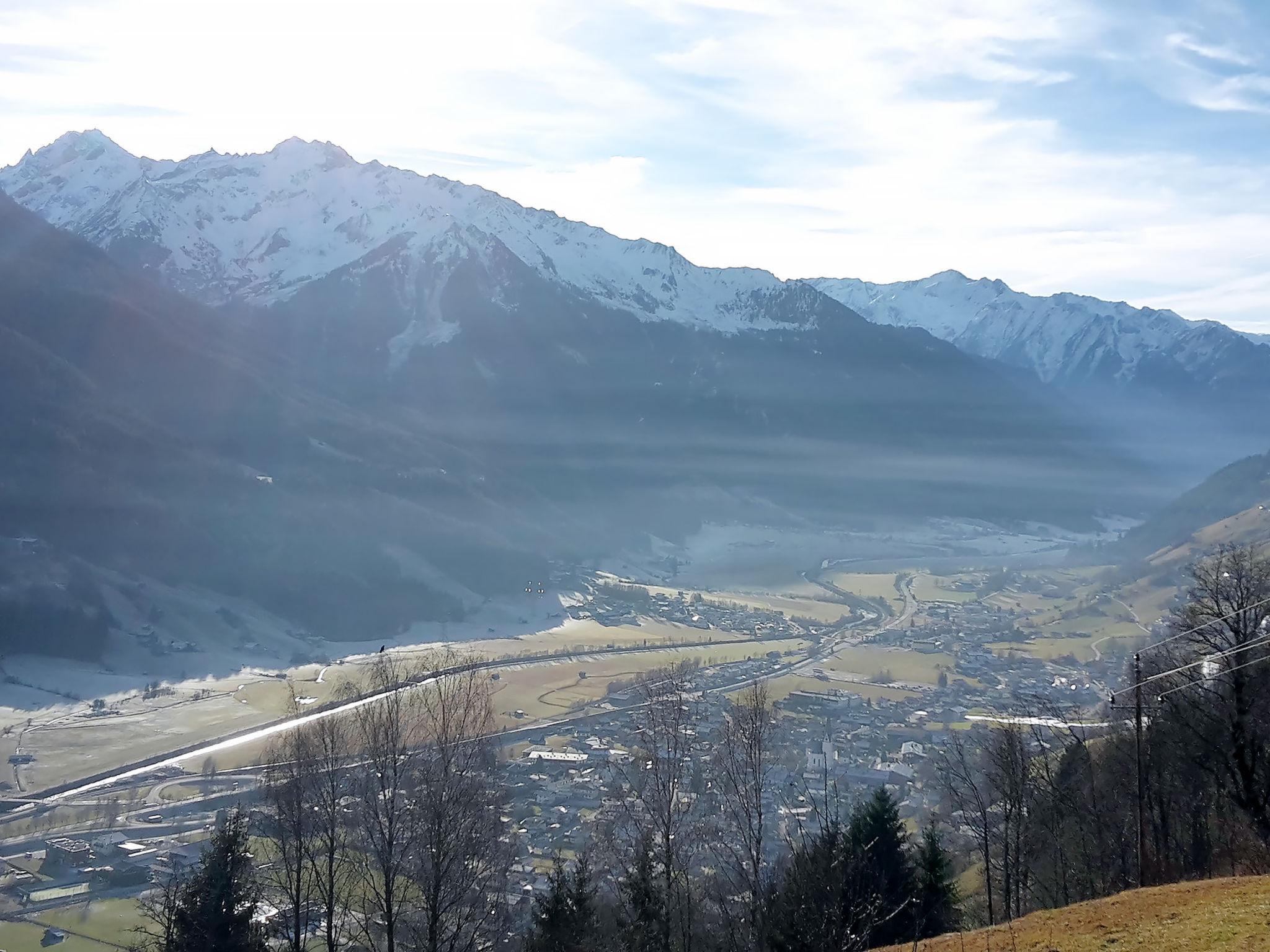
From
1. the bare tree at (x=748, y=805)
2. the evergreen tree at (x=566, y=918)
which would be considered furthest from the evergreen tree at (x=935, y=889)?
the evergreen tree at (x=566, y=918)

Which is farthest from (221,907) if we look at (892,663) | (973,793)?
(892,663)

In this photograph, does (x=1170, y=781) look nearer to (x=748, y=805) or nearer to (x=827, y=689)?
(x=748, y=805)

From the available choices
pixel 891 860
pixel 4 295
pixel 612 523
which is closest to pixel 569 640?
pixel 891 860

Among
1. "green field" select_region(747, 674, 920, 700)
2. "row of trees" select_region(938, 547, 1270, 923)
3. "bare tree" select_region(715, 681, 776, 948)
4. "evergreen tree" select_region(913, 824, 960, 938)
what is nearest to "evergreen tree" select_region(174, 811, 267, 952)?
"bare tree" select_region(715, 681, 776, 948)

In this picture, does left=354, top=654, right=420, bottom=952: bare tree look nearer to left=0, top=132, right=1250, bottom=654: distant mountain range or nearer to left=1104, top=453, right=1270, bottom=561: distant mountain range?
left=0, top=132, right=1250, bottom=654: distant mountain range

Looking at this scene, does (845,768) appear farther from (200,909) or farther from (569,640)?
(569,640)

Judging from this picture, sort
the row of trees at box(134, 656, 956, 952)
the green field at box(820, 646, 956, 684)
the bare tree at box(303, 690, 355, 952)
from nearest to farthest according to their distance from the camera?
the row of trees at box(134, 656, 956, 952) < the bare tree at box(303, 690, 355, 952) < the green field at box(820, 646, 956, 684)
